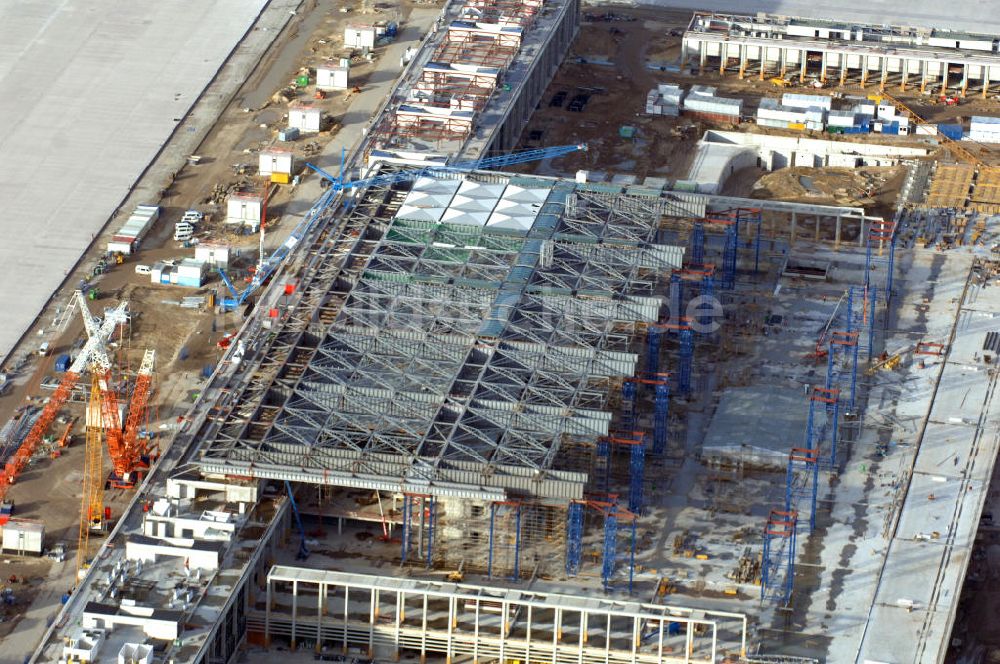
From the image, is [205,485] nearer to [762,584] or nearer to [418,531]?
[418,531]

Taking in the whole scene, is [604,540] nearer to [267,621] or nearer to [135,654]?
[267,621]

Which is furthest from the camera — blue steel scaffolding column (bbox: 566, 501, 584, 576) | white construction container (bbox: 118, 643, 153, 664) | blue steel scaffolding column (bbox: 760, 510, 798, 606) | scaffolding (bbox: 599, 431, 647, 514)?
scaffolding (bbox: 599, 431, 647, 514)

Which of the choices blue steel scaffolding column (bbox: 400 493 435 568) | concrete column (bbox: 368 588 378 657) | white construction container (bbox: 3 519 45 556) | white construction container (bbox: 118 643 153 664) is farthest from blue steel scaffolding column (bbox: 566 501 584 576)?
white construction container (bbox: 3 519 45 556)

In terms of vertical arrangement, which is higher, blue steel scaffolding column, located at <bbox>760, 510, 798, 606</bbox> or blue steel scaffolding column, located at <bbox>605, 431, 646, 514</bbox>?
blue steel scaffolding column, located at <bbox>605, 431, 646, 514</bbox>

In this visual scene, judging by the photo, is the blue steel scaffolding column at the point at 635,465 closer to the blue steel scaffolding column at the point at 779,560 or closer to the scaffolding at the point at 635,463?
the scaffolding at the point at 635,463

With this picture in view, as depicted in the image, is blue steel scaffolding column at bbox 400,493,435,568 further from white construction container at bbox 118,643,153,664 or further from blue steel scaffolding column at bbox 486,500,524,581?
white construction container at bbox 118,643,153,664

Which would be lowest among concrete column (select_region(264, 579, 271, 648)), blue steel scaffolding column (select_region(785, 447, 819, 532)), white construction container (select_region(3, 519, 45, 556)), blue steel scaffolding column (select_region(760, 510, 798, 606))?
concrete column (select_region(264, 579, 271, 648))

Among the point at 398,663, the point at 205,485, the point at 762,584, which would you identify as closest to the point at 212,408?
the point at 205,485
